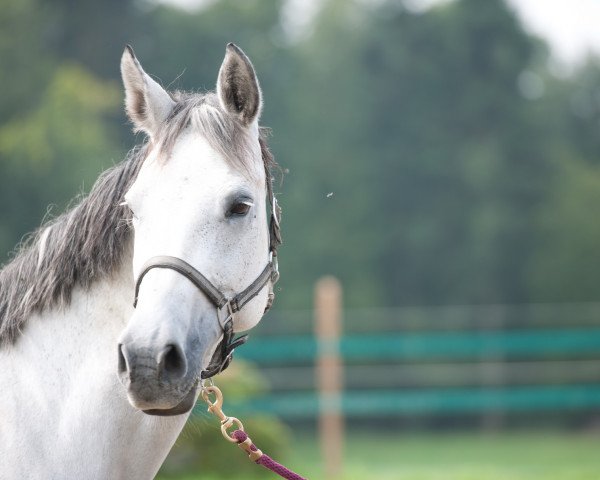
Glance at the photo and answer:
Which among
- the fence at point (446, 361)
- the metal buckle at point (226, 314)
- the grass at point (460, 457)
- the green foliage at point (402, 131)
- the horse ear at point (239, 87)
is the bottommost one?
the metal buckle at point (226, 314)

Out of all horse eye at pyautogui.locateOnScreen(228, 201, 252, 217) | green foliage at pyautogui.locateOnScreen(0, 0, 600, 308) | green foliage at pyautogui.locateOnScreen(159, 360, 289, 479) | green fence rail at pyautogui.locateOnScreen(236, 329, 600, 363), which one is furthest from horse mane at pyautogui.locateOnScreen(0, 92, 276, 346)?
green foliage at pyautogui.locateOnScreen(0, 0, 600, 308)

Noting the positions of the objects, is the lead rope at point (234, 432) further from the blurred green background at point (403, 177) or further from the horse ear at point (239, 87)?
the blurred green background at point (403, 177)

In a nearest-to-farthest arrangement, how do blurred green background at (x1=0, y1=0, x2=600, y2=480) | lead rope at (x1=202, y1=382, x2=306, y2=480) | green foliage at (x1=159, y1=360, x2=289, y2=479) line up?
1. lead rope at (x1=202, y1=382, x2=306, y2=480)
2. green foliage at (x1=159, y1=360, x2=289, y2=479)
3. blurred green background at (x1=0, y1=0, x2=600, y2=480)

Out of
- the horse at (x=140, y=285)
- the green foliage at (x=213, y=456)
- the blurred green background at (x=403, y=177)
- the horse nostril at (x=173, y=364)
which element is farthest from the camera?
the blurred green background at (x=403, y=177)

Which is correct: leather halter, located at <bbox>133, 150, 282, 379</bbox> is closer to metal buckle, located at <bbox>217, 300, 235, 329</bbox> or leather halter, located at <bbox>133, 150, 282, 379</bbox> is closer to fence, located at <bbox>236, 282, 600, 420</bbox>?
metal buckle, located at <bbox>217, 300, 235, 329</bbox>

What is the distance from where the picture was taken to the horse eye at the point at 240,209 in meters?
2.20

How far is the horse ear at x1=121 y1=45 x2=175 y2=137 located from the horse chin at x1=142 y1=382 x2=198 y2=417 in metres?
0.74

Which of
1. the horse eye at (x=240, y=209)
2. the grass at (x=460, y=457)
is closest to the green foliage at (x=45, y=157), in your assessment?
the grass at (x=460, y=457)

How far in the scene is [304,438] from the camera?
16.3 metres

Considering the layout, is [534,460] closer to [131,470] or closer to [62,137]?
[62,137]

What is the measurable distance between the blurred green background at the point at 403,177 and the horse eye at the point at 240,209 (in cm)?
1002

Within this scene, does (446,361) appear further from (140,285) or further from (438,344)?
(140,285)

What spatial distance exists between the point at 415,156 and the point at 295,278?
18.2 feet

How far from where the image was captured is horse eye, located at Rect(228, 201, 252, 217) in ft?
7.23
